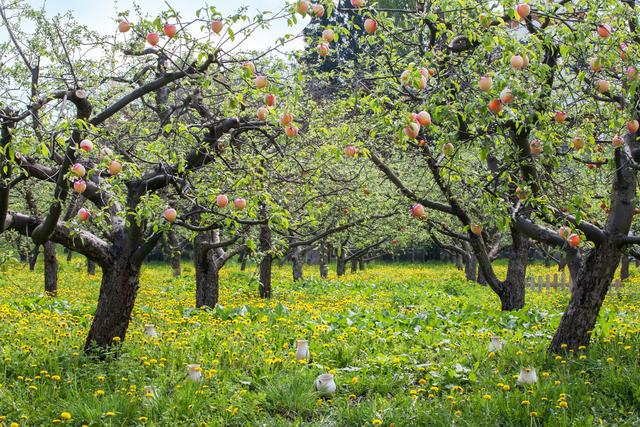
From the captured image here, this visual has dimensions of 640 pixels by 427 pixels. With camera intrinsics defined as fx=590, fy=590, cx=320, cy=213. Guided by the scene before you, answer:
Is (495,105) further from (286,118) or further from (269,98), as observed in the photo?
(269,98)

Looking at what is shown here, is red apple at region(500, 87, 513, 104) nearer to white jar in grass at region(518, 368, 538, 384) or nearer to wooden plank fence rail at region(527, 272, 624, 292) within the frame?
white jar in grass at region(518, 368, 538, 384)

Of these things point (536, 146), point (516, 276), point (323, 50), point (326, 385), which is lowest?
point (326, 385)

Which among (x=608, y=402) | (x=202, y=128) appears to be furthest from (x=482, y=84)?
(x=202, y=128)

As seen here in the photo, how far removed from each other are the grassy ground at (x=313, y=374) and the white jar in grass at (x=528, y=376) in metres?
0.09

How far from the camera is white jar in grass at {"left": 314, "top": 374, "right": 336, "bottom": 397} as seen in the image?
5.67 meters

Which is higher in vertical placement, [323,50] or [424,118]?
[323,50]

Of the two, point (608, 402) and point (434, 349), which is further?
point (434, 349)

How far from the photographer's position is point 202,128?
687 cm

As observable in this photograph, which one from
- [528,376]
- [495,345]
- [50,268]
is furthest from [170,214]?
[50,268]

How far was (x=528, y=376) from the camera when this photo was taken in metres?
5.61

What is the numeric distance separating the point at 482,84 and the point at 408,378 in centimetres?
334

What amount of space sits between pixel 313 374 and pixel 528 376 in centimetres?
211

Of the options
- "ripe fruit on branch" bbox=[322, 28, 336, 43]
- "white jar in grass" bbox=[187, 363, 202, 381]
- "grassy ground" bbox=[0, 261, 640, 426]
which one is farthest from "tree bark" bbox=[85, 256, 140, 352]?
"ripe fruit on branch" bbox=[322, 28, 336, 43]

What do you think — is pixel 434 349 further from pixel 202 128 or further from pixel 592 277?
pixel 202 128
